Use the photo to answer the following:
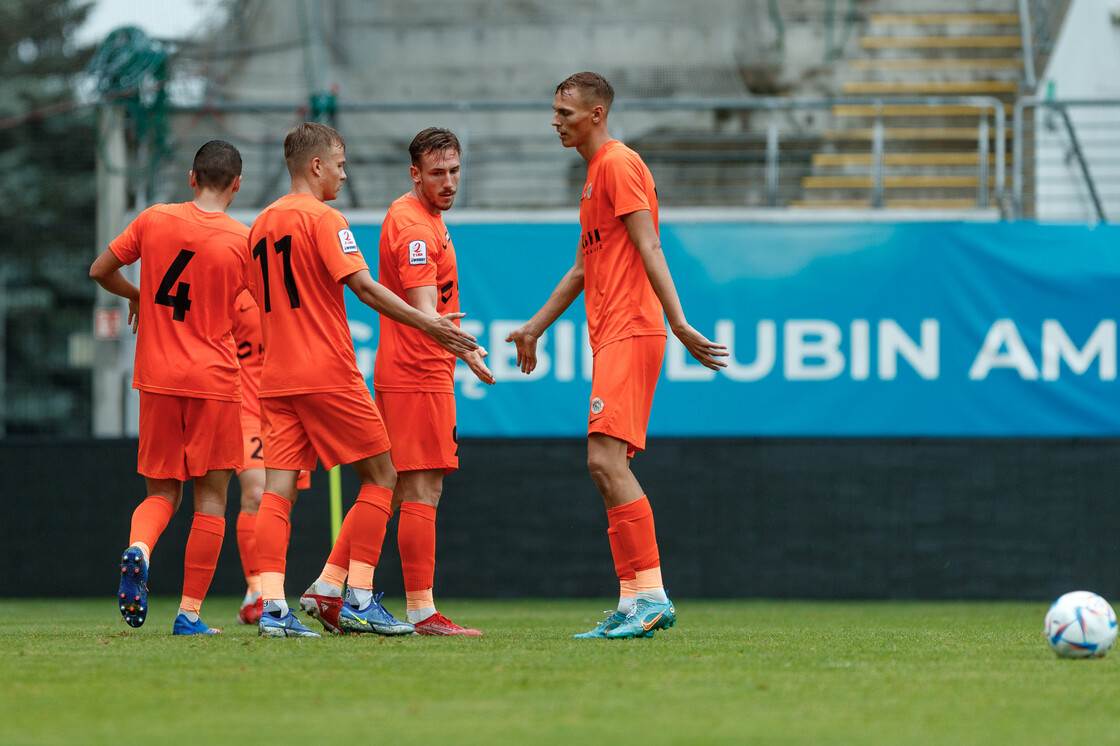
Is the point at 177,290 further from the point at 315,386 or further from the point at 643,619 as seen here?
the point at 643,619

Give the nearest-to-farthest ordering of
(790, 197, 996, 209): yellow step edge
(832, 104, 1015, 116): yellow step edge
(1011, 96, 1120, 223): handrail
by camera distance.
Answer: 1. (1011, 96, 1120, 223): handrail
2. (790, 197, 996, 209): yellow step edge
3. (832, 104, 1015, 116): yellow step edge

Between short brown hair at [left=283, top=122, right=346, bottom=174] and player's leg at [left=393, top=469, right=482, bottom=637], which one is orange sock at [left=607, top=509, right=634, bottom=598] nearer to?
player's leg at [left=393, top=469, right=482, bottom=637]

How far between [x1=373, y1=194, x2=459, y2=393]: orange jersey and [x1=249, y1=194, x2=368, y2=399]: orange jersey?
0.27 meters

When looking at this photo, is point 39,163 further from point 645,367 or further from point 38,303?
point 645,367

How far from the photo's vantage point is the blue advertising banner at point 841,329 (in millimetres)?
11383

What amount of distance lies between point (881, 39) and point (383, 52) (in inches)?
243

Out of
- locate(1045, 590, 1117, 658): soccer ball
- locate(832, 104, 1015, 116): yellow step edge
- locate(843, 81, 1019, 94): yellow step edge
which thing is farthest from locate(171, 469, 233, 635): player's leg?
locate(843, 81, 1019, 94): yellow step edge

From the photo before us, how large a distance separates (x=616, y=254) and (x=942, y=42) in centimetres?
1232

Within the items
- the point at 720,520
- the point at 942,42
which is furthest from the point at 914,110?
the point at 720,520

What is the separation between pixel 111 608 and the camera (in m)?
9.27

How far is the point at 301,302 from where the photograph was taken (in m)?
5.55

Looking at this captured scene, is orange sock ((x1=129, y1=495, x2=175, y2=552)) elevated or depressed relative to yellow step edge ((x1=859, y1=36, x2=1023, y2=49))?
depressed

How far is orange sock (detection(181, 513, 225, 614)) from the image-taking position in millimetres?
5793

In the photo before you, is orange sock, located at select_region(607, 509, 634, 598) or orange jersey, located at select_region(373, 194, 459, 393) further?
orange jersey, located at select_region(373, 194, 459, 393)
